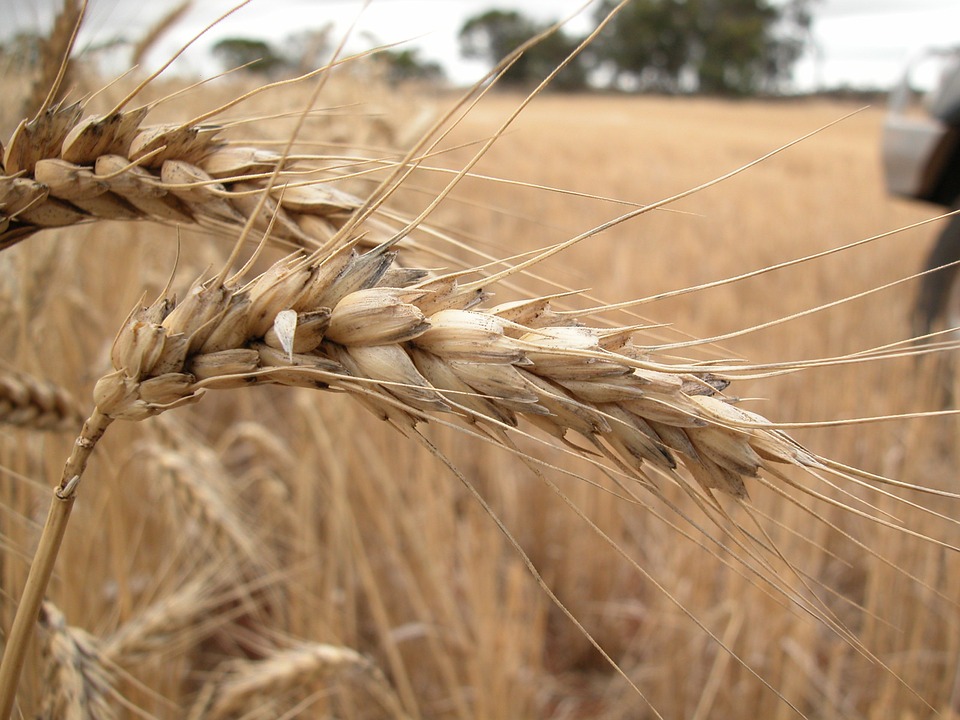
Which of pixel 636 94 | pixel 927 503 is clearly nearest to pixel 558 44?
pixel 636 94

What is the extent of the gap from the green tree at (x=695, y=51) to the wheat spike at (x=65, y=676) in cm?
2550

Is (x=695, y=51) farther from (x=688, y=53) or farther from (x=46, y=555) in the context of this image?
(x=46, y=555)

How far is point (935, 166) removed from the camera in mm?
2453

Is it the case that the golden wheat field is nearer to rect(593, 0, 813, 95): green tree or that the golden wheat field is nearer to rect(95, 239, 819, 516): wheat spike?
rect(95, 239, 819, 516): wheat spike

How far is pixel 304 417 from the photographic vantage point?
1.28m

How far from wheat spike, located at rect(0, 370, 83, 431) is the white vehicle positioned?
85.7 inches

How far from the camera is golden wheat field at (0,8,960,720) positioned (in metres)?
0.64

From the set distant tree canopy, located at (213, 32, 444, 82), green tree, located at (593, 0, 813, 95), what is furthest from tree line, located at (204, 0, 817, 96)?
distant tree canopy, located at (213, 32, 444, 82)

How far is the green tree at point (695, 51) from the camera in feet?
78.6

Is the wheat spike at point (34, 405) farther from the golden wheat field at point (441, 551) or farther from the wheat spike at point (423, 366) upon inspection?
the wheat spike at point (423, 366)

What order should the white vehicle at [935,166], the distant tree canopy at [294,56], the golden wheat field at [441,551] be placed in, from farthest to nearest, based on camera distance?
the white vehicle at [935,166]
the distant tree canopy at [294,56]
the golden wheat field at [441,551]

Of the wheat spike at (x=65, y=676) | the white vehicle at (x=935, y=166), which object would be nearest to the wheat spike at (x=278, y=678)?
the wheat spike at (x=65, y=676)

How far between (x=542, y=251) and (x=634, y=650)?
3.73ft

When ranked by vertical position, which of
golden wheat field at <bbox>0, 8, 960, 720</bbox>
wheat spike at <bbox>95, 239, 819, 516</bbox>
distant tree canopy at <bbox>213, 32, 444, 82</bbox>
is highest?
distant tree canopy at <bbox>213, 32, 444, 82</bbox>
